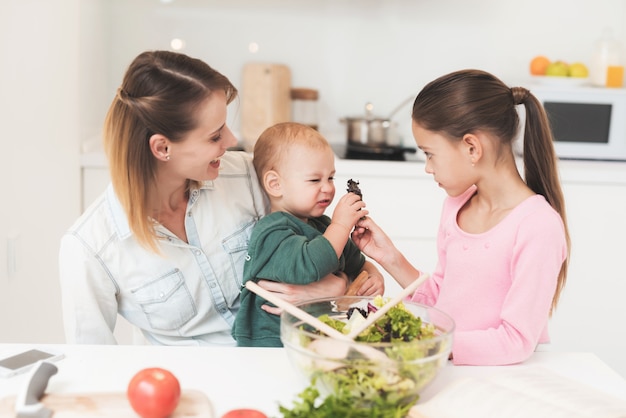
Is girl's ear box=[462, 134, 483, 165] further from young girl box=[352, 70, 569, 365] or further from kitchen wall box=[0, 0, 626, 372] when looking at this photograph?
kitchen wall box=[0, 0, 626, 372]

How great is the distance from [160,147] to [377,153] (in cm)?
160

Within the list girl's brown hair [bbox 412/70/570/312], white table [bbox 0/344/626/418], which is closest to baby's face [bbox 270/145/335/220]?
girl's brown hair [bbox 412/70/570/312]

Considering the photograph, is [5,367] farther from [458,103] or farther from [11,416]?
[458,103]

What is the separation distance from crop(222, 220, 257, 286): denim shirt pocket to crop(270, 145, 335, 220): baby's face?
14 centimetres

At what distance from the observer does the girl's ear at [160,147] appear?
1541mm

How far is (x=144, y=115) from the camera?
4.93 ft

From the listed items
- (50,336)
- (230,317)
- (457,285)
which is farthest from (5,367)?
(50,336)

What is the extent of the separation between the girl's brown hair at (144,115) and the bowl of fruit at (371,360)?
0.52 meters

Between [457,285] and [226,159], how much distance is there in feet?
2.08

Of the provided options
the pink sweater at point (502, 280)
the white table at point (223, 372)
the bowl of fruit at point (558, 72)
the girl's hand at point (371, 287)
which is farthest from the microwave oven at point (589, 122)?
the white table at point (223, 372)

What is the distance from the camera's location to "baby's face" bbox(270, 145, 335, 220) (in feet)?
5.35

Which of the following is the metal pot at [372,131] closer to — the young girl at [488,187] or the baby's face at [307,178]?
the baby's face at [307,178]

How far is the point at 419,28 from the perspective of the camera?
3.44 meters

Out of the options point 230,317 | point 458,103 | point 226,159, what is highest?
point 458,103
